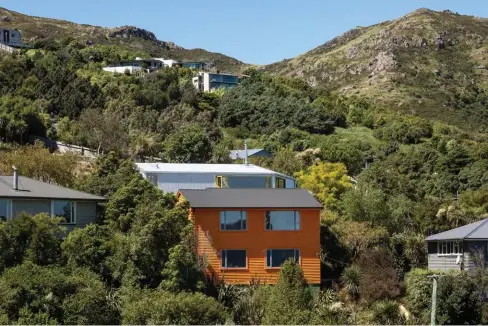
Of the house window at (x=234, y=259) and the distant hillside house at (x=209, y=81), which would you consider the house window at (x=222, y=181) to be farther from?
the distant hillside house at (x=209, y=81)

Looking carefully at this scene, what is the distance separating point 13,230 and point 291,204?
1295 cm

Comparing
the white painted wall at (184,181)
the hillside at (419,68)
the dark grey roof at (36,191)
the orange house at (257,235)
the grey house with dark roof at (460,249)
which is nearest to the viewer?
the dark grey roof at (36,191)

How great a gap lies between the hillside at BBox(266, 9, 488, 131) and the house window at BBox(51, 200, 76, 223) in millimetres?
98471

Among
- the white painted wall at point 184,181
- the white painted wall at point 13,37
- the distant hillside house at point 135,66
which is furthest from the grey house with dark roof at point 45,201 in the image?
the white painted wall at point 13,37

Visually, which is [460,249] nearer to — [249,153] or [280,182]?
[280,182]

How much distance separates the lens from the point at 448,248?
1702 inches

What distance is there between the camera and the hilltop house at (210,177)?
51094 millimetres

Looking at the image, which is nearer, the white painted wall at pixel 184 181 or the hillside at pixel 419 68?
the white painted wall at pixel 184 181

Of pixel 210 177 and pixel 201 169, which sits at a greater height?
pixel 201 169

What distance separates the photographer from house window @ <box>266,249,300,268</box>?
4075 centimetres

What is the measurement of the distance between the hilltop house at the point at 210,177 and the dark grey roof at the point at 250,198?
8.04 m

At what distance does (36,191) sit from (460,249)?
20031 millimetres

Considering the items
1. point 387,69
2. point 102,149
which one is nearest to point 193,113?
point 102,149

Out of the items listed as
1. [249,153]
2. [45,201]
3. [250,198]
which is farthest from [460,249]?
[249,153]
